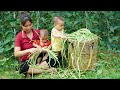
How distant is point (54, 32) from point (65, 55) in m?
0.33

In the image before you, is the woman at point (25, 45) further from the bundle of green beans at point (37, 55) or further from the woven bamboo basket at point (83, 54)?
the woven bamboo basket at point (83, 54)

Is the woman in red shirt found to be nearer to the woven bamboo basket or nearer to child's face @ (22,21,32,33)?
child's face @ (22,21,32,33)

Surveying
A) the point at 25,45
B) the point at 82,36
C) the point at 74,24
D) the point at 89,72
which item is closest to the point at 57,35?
the point at 82,36

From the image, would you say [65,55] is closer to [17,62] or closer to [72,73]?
[72,73]

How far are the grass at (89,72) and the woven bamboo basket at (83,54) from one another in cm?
9

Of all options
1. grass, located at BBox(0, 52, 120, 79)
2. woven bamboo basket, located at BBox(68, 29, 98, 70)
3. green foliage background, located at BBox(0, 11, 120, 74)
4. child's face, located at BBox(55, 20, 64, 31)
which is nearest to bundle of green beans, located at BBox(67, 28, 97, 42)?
woven bamboo basket, located at BBox(68, 29, 98, 70)

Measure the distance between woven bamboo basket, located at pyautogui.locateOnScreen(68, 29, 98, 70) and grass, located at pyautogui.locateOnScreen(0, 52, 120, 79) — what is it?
0.09m

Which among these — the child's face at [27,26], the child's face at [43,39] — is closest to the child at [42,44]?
the child's face at [43,39]

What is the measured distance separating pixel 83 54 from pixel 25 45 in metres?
0.73

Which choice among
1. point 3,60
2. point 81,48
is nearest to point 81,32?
point 81,48

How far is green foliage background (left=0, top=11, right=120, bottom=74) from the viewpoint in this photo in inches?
245

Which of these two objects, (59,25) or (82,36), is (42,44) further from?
(82,36)

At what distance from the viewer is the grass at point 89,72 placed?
5.29 meters

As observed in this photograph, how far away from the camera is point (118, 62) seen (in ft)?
19.3
